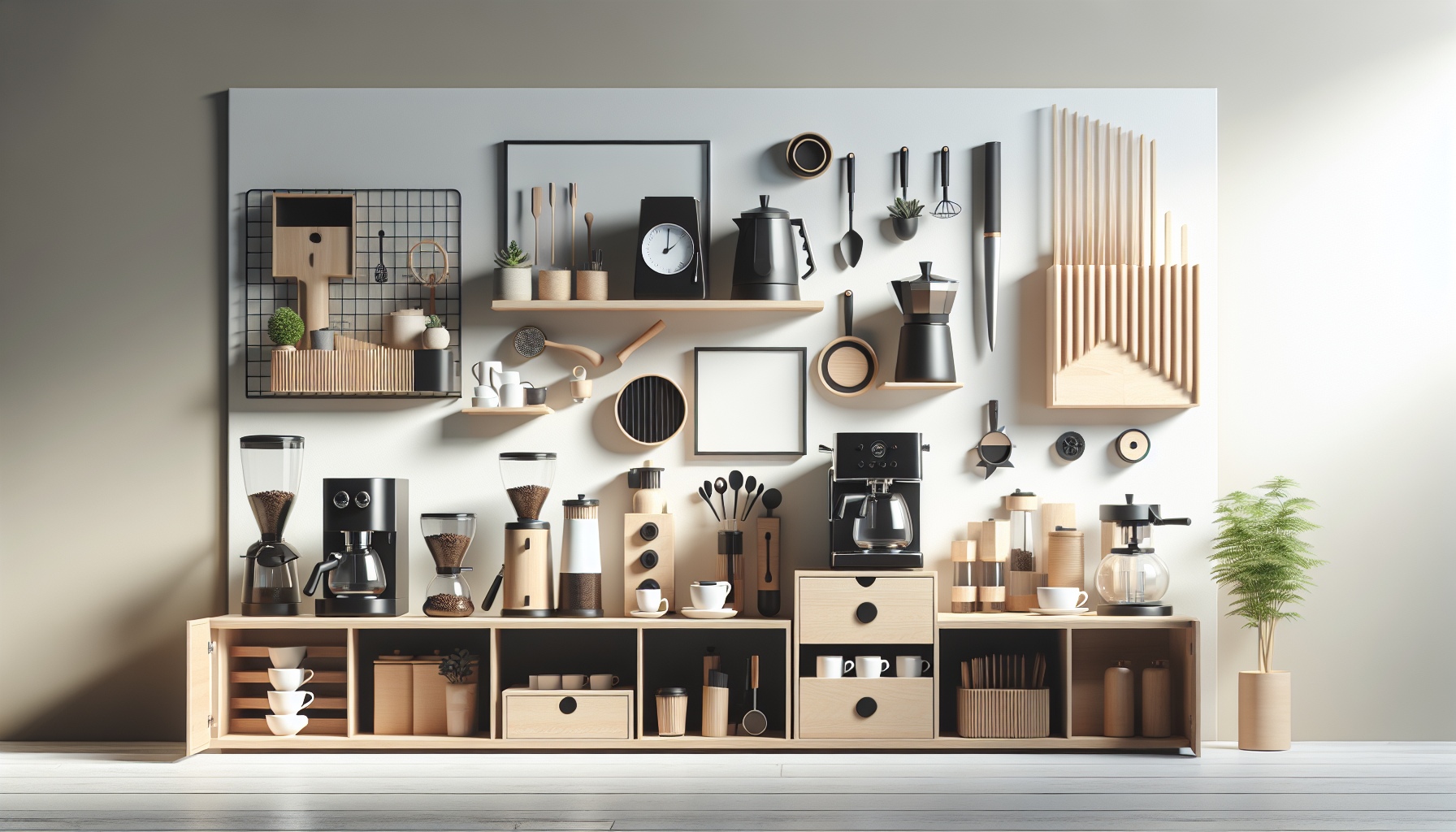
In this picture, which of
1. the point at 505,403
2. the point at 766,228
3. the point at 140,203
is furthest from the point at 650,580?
the point at 140,203

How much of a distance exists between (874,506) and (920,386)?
0.49 m

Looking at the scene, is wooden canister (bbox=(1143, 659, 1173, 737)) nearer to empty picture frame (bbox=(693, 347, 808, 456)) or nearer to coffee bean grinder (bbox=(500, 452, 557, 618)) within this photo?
empty picture frame (bbox=(693, 347, 808, 456))

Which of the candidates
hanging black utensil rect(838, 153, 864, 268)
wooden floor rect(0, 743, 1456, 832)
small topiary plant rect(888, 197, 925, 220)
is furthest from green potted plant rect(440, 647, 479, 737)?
small topiary plant rect(888, 197, 925, 220)

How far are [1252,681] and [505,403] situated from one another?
8.48 feet

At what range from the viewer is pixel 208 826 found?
96.9 inches

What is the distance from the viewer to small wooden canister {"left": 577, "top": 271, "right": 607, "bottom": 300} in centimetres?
336

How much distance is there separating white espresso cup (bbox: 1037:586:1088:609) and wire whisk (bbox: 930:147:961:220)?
131cm

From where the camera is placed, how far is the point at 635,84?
3559 mm

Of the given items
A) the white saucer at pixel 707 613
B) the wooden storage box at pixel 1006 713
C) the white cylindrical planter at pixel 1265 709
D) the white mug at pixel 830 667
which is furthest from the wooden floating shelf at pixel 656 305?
the white cylindrical planter at pixel 1265 709

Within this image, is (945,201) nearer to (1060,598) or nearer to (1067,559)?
(1067,559)

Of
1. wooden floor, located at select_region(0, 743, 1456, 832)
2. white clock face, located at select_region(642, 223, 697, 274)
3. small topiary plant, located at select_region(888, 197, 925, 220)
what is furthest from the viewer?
small topiary plant, located at select_region(888, 197, 925, 220)

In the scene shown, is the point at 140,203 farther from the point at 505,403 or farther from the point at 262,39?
the point at 505,403

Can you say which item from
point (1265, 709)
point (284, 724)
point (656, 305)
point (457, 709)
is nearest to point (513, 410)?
point (656, 305)

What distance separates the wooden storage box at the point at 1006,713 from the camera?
3205mm
